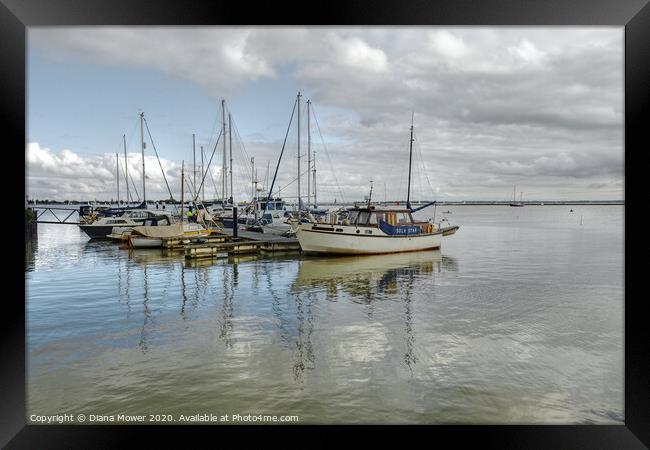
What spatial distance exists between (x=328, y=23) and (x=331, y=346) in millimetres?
5129

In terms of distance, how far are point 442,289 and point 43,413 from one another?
1041cm

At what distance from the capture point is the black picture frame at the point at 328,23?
306 centimetres

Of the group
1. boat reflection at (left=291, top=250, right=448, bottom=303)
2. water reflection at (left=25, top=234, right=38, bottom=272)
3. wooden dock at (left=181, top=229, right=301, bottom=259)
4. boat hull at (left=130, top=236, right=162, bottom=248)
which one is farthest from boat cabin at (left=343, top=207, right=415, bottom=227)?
water reflection at (left=25, top=234, right=38, bottom=272)

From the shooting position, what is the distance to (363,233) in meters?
19.4

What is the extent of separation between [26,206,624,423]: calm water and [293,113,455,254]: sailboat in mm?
4785

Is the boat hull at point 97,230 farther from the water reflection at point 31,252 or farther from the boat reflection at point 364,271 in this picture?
the boat reflection at point 364,271

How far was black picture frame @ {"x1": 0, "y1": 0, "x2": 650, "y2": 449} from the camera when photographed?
3.06m

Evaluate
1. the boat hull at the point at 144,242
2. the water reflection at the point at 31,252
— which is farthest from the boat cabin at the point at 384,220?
the water reflection at the point at 31,252

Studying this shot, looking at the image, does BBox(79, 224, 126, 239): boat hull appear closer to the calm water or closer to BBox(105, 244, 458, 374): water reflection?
BBox(105, 244, 458, 374): water reflection

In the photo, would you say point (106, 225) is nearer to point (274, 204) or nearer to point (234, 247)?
point (234, 247)

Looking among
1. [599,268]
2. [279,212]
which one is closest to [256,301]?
[599,268]

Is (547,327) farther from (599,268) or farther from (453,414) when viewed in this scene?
(599,268)

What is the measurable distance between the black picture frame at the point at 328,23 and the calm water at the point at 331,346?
5.16 feet

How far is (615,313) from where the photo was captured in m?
9.38
